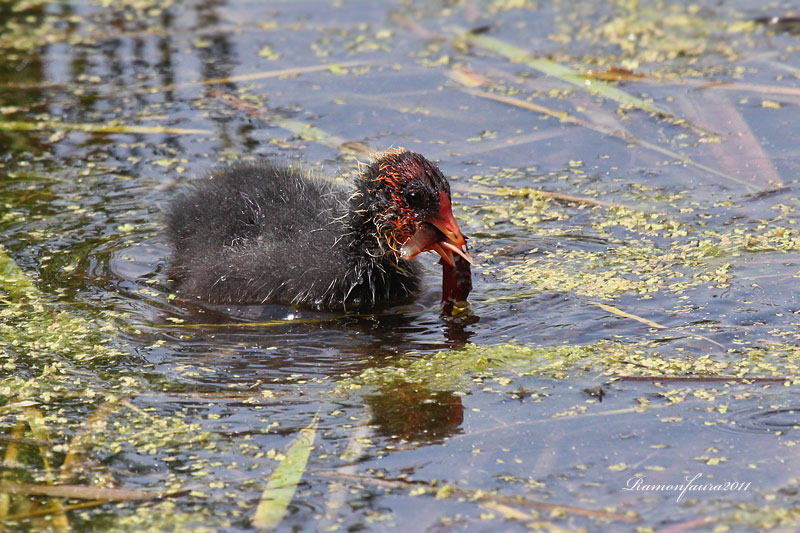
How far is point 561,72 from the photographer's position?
7.96 meters

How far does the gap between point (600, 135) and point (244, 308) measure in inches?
108

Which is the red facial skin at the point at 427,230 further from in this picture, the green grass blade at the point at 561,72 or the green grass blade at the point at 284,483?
the green grass blade at the point at 561,72

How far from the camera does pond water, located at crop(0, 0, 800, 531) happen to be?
12.5 ft

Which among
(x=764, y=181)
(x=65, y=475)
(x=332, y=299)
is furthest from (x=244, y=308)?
(x=764, y=181)

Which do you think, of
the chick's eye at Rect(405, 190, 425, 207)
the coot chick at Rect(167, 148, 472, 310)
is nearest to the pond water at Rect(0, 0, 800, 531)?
the coot chick at Rect(167, 148, 472, 310)

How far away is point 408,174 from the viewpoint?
205 inches

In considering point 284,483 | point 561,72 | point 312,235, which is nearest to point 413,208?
point 312,235

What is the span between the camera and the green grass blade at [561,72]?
7.38 m

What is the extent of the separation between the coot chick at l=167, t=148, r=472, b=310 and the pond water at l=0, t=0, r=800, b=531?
0.13 meters

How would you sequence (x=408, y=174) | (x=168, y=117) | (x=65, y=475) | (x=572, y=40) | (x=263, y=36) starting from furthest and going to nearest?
(x=263, y=36) → (x=572, y=40) → (x=168, y=117) → (x=408, y=174) → (x=65, y=475)

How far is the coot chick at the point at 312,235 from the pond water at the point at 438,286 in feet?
0.43

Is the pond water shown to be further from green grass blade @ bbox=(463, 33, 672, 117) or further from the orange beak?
the orange beak

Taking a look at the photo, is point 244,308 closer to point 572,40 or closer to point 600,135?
point 600,135

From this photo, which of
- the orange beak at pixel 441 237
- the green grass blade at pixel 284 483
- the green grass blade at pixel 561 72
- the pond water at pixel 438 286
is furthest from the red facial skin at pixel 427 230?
the green grass blade at pixel 561 72
